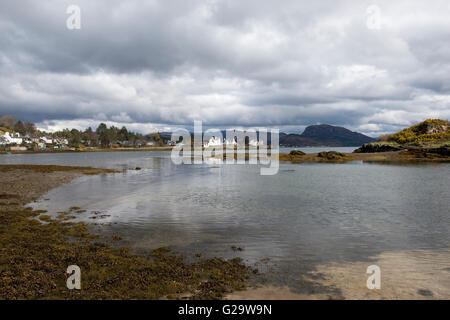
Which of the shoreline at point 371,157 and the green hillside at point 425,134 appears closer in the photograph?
the shoreline at point 371,157

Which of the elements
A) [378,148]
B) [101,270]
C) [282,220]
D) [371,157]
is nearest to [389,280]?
[282,220]

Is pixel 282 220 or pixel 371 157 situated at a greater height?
pixel 371 157

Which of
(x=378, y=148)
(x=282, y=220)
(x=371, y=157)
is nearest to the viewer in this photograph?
(x=282, y=220)

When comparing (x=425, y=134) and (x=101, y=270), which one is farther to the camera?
(x=425, y=134)

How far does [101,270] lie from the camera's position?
31.8 ft

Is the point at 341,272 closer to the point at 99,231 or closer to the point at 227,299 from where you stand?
the point at 227,299

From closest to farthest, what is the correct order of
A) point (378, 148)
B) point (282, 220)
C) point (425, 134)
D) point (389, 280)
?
point (389, 280)
point (282, 220)
point (425, 134)
point (378, 148)

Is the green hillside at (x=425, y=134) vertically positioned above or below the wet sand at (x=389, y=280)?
above

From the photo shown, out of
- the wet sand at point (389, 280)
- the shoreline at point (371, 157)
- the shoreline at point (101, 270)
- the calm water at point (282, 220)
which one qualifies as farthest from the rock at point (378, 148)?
the shoreline at point (101, 270)

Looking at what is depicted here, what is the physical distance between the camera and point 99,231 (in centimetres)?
1534

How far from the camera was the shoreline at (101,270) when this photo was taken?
26.8 feet

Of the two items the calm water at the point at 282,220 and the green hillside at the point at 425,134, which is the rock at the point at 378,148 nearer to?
the green hillside at the point at 425,134

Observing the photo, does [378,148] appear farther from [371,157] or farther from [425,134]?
[425,134]
